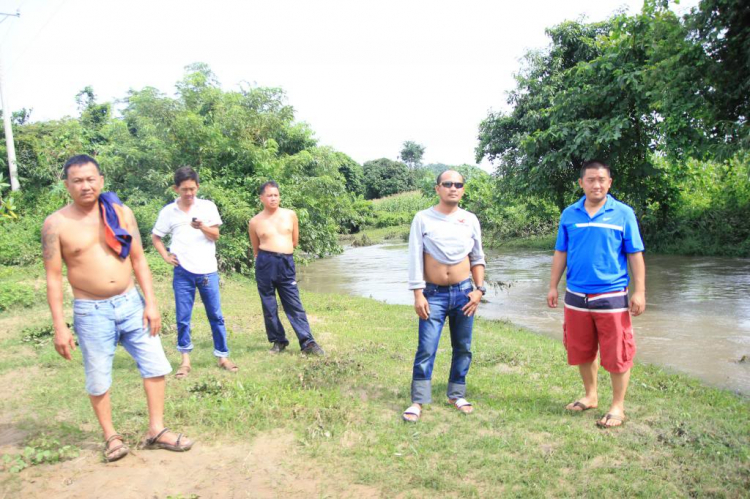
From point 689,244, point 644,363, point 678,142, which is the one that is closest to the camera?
point 644,363

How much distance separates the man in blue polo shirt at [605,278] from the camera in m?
4.03

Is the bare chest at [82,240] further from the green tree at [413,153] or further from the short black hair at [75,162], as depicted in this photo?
the green tree at [413,153]

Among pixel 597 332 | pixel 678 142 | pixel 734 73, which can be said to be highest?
pixel 734 73

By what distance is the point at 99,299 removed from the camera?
349 cm

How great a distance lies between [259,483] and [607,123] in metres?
13.8

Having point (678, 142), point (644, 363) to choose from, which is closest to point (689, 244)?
point (678, 142)

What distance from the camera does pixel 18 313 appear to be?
29.5 ft

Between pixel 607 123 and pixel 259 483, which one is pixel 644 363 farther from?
pixel 607 123

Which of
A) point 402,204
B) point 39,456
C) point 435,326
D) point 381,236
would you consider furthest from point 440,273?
point 402,204

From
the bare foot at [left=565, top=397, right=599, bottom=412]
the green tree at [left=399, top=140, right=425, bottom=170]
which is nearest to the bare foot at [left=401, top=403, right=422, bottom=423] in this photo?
the bare foot at [left=565, top=397, right=599, bottom=412]

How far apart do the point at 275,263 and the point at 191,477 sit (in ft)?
9.74

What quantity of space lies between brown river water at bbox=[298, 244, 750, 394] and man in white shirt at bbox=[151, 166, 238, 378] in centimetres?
522

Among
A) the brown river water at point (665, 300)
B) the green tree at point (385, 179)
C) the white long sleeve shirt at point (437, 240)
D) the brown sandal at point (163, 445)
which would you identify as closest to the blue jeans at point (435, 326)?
the white long sleeve shirt at point (437, 240)

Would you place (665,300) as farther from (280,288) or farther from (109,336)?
(109,336)
